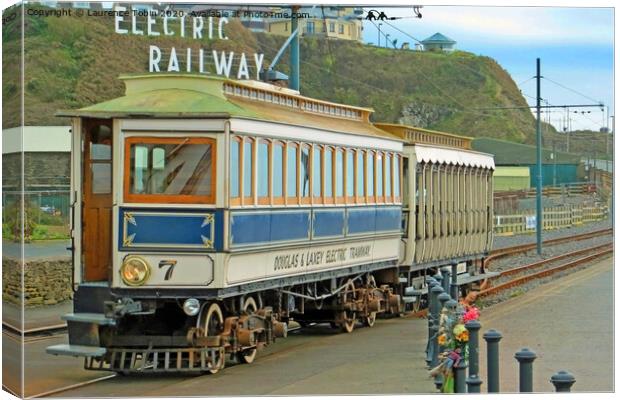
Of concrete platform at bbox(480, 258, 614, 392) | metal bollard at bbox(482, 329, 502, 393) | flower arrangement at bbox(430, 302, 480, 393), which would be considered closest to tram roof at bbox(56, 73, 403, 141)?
flower arrangement at bbox(430, 302, 480, 393)

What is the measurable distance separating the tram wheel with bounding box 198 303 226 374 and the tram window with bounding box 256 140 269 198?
1.37m

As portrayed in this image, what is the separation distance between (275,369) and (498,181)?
13.6 m

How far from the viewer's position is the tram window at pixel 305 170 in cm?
1828

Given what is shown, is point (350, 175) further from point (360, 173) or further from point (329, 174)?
point (329, 174)

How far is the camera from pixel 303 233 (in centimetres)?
1828

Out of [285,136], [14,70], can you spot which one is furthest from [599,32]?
[14,70]

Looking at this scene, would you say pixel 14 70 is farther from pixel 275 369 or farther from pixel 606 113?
pixel 606 113

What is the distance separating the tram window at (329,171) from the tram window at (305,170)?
662 millimetres

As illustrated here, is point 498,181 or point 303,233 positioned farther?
point 498,181

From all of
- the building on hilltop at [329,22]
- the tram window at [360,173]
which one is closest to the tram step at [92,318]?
the building on hilltop at [329,22]

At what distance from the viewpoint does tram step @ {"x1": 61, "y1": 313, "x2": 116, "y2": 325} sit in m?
15.9

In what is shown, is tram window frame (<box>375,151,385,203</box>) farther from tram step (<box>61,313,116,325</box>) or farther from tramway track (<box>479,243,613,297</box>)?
tram step (<box>61,313,116,325</box>)

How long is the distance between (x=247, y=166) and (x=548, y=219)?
753 inches

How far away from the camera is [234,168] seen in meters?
16.1
